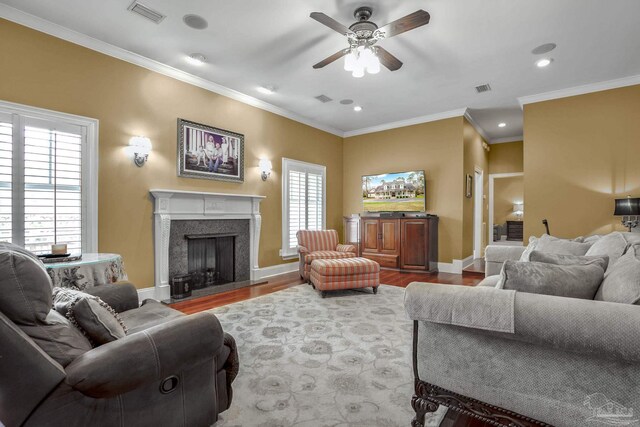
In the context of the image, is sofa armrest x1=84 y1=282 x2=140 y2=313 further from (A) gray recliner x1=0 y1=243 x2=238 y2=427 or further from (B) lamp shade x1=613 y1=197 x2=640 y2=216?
(B) lamp shade x1=613 y1=197 x2=640 y2=216

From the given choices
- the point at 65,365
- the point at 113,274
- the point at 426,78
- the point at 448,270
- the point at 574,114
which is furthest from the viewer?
the point at 448,270

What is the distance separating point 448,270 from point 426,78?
12.0 feet

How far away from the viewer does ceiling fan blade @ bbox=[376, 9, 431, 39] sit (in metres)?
2.48

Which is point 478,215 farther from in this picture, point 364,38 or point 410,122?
point 364,38

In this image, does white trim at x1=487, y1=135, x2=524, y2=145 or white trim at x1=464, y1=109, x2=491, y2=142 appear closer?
white trim at x1=464, y1=109, x2=491, y2=142

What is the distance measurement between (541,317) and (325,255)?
386cm

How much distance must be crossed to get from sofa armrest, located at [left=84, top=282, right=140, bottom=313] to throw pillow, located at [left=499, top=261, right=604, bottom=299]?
2453 millimetres

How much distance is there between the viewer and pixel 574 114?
486 centimetres

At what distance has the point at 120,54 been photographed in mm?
3713

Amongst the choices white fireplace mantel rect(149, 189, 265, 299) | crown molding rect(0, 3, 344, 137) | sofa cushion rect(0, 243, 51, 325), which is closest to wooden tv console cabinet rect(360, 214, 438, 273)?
white fireplace mantel rect(149, 189, 265, 299)

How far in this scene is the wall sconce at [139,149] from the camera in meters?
3.80

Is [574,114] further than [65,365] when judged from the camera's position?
Yes

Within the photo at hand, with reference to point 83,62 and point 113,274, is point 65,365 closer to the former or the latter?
point 113,274

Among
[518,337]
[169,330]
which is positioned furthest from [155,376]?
[518,337]
